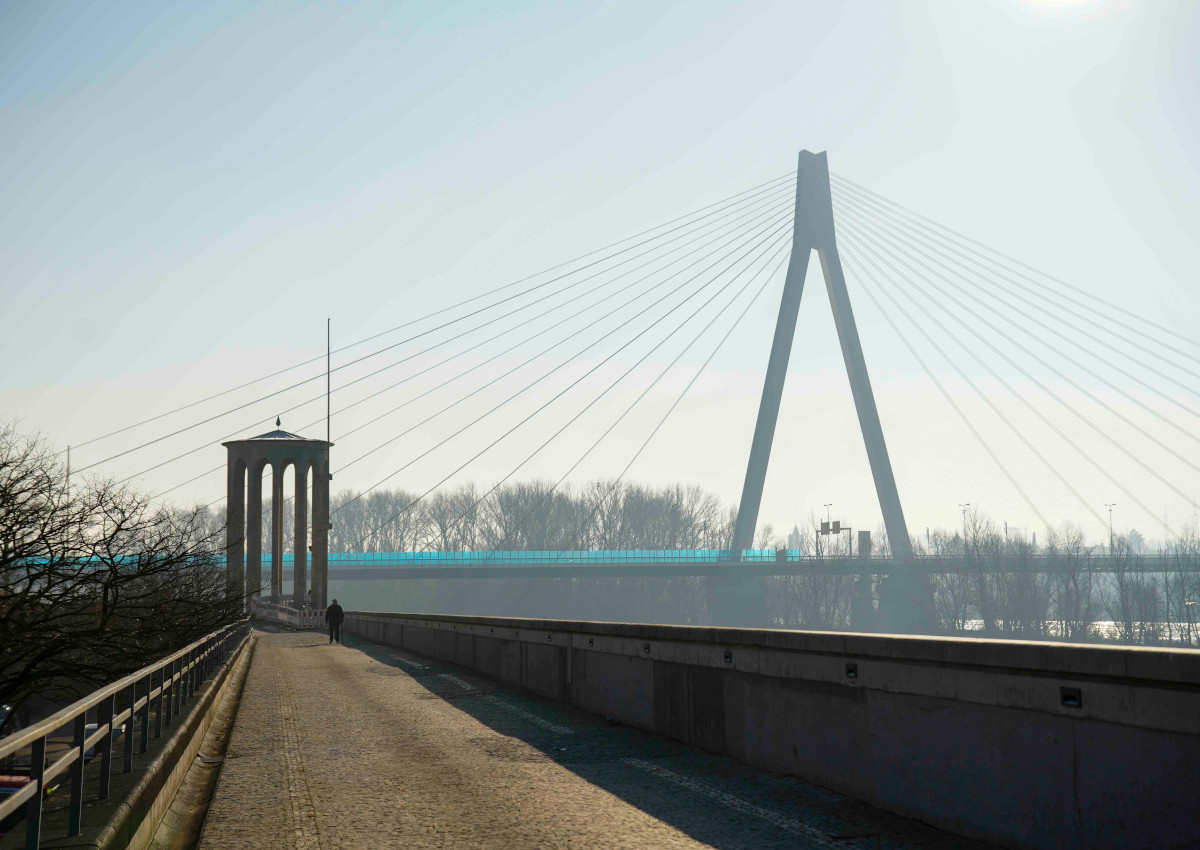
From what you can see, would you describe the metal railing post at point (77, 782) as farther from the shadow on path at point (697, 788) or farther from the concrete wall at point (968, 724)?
the concrete wall at point (968, 724)

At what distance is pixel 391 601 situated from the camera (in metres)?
126

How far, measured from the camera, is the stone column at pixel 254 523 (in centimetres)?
5584

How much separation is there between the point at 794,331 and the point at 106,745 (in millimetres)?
52595

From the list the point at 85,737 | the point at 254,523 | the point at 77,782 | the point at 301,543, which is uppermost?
the point at 254,523

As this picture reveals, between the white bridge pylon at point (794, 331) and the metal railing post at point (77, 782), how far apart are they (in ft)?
172

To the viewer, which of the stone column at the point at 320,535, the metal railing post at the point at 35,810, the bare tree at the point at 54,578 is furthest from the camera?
the stone column at the point at 320,535

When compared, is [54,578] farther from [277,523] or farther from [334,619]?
[277,523]

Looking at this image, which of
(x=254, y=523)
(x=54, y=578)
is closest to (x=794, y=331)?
(x=254, y=523)

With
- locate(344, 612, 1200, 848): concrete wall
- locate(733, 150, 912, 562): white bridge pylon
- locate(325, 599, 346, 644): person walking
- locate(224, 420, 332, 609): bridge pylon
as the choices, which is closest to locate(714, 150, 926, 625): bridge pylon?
locate(733, 150, 912, 562): white bridge pylon

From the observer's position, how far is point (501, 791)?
7715mm

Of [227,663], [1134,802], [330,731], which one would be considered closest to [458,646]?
[227,663]

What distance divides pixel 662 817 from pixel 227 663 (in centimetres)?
1413

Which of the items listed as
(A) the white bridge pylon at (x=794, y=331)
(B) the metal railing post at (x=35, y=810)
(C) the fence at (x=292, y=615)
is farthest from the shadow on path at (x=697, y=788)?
(A) the white bridge pylon at (x=794, y=331)

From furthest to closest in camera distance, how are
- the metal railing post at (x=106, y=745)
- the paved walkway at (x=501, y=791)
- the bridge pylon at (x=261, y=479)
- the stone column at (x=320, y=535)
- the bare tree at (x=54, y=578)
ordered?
1. the bridge pylon at (x=261, y=479)
2. the stone column at (x=320, y=535)
3. the bare tree at (x=54, y=578)
4. the paved walkway at (x=501, y=791)
5. the metal railing post at (x=106, y=745)
